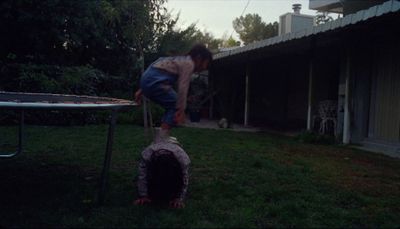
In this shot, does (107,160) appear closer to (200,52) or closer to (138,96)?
(138,96)

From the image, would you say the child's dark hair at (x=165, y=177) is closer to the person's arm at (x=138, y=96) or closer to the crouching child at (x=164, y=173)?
the crouching child at (x=164, y=173)

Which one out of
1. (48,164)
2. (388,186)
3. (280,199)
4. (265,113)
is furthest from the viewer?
(265,113)

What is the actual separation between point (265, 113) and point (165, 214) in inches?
468

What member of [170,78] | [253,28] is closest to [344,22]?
[170,78]

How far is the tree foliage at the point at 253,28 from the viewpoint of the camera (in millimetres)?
38253

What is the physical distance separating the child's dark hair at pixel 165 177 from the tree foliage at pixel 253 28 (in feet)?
115

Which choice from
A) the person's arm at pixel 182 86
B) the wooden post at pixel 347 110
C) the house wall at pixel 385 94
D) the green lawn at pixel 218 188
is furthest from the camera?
the wooden post at pixel 347 110

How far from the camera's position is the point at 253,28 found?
39969 mm

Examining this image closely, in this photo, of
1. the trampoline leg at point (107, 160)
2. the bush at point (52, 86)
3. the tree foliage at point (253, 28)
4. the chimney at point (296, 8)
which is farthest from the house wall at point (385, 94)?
the tree foliage at point (253, 28)

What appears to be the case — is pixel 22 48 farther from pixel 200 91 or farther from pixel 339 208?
pixel 339 208

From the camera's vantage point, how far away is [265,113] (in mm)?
14578

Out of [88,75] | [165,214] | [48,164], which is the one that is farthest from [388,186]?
[88,75]

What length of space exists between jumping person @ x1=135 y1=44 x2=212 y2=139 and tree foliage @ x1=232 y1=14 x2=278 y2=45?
3488 cm

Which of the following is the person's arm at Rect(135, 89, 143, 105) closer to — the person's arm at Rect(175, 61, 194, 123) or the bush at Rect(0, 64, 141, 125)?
the person's arm at Rect(175, 61, 194, 123)
